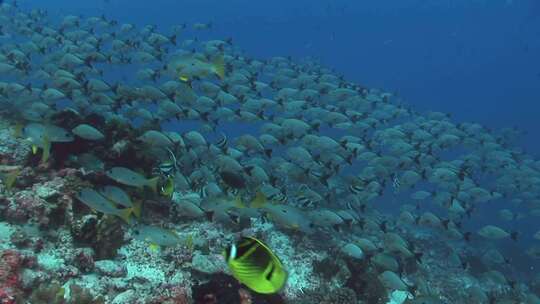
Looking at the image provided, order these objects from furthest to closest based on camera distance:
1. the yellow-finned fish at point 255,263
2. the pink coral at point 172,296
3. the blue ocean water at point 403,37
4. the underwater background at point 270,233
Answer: the blue ocean water at point 403,37 < the underwater background at point 270,233 < the pink coral at point 172,296 < the yellow-finned fish at point 255,263

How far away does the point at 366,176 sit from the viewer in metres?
13.9

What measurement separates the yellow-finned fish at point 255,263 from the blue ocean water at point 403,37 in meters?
107

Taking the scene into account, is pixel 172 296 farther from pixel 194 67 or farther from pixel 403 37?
pixel 403 37

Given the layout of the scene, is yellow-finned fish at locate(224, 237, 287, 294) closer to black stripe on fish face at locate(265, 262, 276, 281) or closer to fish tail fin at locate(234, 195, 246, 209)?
black stripe on fish face at locate(265, 262, 276, 281)

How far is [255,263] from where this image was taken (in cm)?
327

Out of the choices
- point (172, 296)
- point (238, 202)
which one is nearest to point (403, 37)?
point (238, 202)

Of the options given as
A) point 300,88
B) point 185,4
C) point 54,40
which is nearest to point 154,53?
point 54,40

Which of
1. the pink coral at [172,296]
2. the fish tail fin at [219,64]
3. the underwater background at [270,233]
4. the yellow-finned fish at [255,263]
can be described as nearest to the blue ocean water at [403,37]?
the underwater background at [270,233]

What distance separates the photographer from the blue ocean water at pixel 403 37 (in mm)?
110125

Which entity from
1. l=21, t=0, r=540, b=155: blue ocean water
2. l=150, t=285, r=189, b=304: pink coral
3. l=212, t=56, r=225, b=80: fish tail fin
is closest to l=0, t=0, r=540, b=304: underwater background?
l=150, t=285, r=189, b=304: pink coral

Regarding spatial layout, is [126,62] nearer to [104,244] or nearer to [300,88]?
[300,88]

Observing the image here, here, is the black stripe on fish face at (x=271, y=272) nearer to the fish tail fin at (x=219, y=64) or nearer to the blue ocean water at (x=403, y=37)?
the fish tail fin at (x=219, y=64)

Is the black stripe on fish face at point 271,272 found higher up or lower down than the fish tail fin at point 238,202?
higher up

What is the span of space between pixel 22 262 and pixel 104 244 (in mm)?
1620
